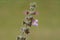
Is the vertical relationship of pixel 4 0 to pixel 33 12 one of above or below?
above

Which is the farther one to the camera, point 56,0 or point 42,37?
point 56,0

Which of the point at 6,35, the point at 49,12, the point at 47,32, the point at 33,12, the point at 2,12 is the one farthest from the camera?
the point at 49,12

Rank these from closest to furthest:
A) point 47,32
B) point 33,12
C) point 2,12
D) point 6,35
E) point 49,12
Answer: point 33,12 → point 6,35 → point 47,32 → point 2,12 → point 49,12

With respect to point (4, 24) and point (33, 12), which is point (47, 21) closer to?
point (4, 24)

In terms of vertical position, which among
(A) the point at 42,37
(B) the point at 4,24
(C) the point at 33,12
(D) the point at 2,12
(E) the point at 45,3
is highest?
(E) the point at 45,3

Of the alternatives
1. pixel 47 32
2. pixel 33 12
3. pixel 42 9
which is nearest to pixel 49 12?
pixel 42 9

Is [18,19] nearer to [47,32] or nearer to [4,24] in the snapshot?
[4,24]
